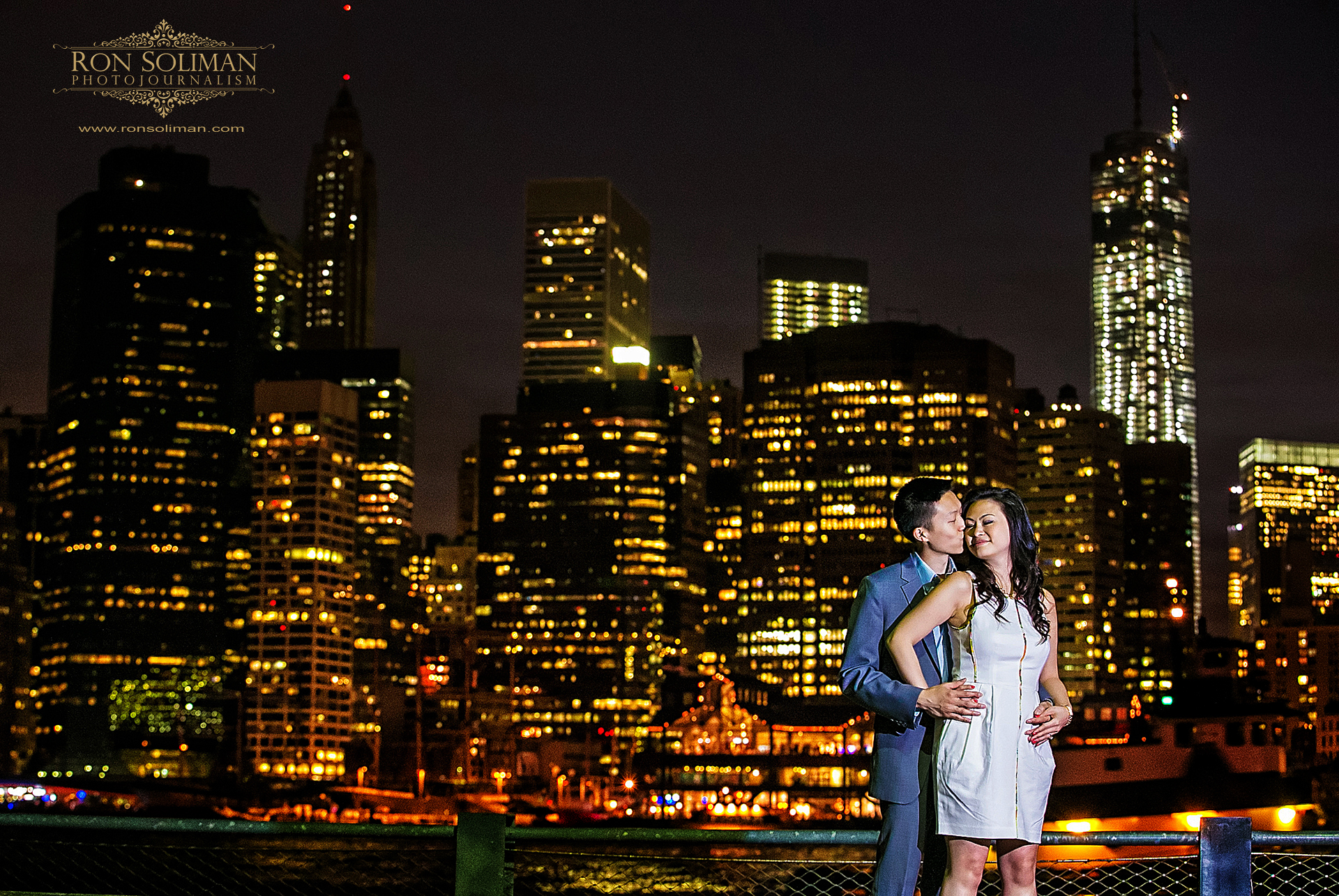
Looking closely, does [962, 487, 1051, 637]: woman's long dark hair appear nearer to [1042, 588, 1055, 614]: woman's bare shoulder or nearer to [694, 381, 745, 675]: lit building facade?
[1042, 588, 1055, 614]: woman's bare shoulder

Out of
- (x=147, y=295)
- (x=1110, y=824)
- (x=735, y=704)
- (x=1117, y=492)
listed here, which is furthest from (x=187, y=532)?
(x=1110, y=824)

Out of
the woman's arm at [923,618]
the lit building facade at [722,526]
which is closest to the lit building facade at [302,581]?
Result: the lit building facade at [722,526]

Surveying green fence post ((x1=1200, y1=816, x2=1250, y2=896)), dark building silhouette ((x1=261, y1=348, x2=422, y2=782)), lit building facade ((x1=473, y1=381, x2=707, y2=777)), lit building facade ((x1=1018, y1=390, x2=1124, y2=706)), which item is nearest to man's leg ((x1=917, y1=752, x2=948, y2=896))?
green fence post ((x1=1200, y1=816, x2=1250, y2=896))

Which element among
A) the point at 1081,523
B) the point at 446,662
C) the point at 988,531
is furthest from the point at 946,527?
the point at 1081,523

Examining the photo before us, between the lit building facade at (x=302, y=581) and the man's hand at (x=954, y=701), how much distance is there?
153m

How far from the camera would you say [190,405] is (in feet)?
643

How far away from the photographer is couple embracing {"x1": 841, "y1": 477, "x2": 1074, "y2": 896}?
6.63m

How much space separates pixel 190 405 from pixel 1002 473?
98780mm

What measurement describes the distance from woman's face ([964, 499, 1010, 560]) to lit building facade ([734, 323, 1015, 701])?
6076 inches

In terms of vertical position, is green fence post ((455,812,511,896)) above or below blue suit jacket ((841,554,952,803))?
below

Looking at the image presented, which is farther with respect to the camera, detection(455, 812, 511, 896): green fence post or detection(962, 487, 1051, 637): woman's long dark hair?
detection(455, 812, 511, 896): green fence post

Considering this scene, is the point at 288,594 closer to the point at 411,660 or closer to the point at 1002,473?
the point at 411,660

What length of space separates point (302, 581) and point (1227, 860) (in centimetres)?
16812

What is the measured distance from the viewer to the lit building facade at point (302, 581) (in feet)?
514
